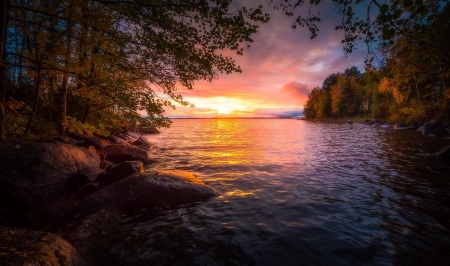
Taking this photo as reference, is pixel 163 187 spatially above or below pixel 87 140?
below

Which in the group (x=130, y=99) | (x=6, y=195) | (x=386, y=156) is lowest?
(x=386, y=156)

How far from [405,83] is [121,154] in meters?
42.6

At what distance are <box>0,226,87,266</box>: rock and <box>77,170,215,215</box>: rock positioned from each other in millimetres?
2546

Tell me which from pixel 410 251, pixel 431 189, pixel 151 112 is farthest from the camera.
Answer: pixel 151 112

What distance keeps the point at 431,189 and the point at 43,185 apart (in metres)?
12.6

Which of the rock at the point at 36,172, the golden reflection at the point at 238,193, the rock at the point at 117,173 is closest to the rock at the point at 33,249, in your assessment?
the rock at the point at 36,172

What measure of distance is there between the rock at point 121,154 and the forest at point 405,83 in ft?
38.0

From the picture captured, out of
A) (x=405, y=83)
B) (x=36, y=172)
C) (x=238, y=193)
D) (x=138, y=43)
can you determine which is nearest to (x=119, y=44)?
(x=138, y=43)

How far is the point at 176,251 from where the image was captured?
4.06m

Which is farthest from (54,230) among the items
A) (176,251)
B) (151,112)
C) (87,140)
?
(87,140)

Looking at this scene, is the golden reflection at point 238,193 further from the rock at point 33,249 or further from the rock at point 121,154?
the rock at point 121,154

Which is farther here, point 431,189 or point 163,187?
point 431,189

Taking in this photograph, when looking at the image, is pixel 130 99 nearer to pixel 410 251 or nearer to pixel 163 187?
pixel 163 187

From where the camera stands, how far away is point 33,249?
2.81 meters
